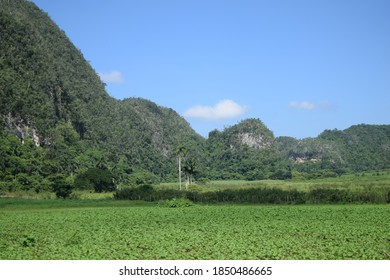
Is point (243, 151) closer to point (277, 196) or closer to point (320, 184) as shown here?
point (320, 184)

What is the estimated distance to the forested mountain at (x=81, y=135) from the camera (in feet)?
310

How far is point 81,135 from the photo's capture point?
135 meters

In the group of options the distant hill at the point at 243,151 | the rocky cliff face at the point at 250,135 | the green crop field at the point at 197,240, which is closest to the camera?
the green crop field at the point at 197,240

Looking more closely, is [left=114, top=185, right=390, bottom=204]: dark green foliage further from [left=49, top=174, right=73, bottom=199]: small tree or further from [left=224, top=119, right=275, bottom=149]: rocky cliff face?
[left=224, top=119, right=275, bottom=149]: rocky cliff face

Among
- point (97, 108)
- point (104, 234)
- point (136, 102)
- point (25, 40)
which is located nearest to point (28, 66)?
point (25, 40)

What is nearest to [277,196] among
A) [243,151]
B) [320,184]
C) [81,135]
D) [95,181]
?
[320,184]

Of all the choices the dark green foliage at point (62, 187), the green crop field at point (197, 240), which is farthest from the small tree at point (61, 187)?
the green crop field at point (197, 240)

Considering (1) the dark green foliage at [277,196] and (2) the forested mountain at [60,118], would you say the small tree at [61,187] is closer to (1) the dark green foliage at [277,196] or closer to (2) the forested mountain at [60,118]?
(2) the forested mountain at [60,118]

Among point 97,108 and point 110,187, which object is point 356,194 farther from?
point 97,108

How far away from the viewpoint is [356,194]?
5744 cm

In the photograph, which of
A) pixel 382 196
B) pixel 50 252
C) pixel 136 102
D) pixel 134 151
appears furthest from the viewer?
pixel 136 102

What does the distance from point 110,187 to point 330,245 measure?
70741mm

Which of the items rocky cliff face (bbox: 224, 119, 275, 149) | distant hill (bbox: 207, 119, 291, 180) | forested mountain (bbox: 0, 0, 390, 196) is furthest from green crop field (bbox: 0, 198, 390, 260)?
rocky cliff face (bbox: 224, 119, 275, 149)

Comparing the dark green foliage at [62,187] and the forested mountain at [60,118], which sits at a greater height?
the forested mountain at [60,118]
